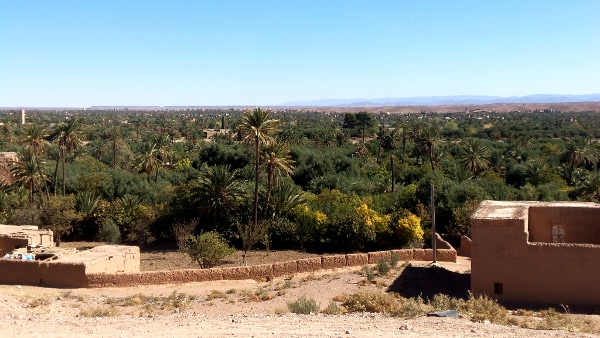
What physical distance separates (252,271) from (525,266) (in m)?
9.37

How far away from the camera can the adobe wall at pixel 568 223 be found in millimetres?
19734

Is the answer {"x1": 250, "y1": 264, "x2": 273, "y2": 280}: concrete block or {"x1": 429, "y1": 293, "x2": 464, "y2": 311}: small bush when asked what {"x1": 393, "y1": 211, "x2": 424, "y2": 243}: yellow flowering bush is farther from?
{"x1": 429, "y1": 293, "x2": 464, "y2": 311}: small bush

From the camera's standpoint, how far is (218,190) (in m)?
31.2

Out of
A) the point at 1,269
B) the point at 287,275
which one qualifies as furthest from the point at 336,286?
the point at 1,269

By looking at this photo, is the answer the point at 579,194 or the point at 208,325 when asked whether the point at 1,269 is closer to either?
the point at 208,325

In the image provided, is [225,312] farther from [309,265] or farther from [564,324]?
[564,324]

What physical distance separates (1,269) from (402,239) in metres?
17.8

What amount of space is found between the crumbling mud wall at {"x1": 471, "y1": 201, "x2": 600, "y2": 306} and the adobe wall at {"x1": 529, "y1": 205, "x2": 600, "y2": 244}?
219 centimetres

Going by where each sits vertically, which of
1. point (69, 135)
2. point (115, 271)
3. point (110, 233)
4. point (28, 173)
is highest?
point (69, 135)

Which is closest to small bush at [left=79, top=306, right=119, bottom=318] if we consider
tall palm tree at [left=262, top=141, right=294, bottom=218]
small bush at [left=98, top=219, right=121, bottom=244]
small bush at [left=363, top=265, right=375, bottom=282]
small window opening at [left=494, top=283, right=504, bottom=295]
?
small bush at [left=363, top=265, right=375, bottom=282]

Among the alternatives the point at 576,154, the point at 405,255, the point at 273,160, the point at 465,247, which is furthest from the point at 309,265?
the point at 576,154

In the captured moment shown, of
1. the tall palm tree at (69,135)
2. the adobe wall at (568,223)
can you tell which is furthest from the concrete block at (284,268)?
the tall palm tree at (69,135)

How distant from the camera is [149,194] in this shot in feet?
119

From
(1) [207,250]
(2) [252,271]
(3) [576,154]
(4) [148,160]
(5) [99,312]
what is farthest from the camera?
(3) [576,154]
